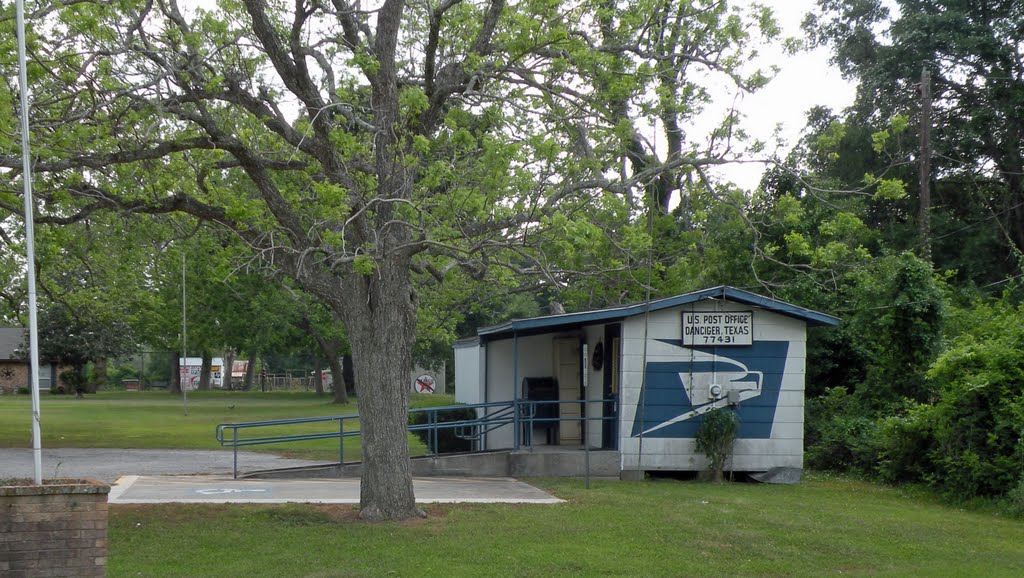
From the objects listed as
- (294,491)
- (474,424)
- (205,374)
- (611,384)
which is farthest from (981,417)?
(205,374)

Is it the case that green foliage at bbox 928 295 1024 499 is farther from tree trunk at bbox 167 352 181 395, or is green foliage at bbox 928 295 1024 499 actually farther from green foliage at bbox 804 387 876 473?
tree trunk at bbox 167 352 181 395

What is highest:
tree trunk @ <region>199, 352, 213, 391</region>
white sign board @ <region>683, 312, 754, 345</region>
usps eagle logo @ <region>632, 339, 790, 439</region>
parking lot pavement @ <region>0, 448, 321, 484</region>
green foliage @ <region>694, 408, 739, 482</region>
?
white sign board @ <region>683, 312, 754, 345</region>

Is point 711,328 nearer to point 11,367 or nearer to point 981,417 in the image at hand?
point 981,417

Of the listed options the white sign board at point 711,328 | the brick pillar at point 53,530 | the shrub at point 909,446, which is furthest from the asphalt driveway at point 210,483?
the shrub at point 909,446

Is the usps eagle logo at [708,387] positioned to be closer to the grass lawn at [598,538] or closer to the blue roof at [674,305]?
the blue roof at [674,305]

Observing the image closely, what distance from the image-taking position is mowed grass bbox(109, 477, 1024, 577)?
10609mm

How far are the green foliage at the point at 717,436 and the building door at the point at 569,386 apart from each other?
381 centimetres

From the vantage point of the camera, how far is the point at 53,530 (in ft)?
29.1

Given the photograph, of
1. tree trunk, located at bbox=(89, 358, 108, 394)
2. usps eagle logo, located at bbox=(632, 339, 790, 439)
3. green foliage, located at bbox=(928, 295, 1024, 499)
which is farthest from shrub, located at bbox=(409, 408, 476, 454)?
tree trunk, located at bbox=(89, 358, 108, 394)

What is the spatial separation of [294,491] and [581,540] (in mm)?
5992

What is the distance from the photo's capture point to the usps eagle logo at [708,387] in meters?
18.5

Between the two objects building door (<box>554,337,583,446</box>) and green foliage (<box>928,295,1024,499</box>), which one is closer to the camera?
green foliage (<box>928,295,1024,499</box>)

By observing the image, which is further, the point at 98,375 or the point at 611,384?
the point at 98,375

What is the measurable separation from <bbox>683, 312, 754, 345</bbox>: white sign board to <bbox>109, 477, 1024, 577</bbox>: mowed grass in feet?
11.8
